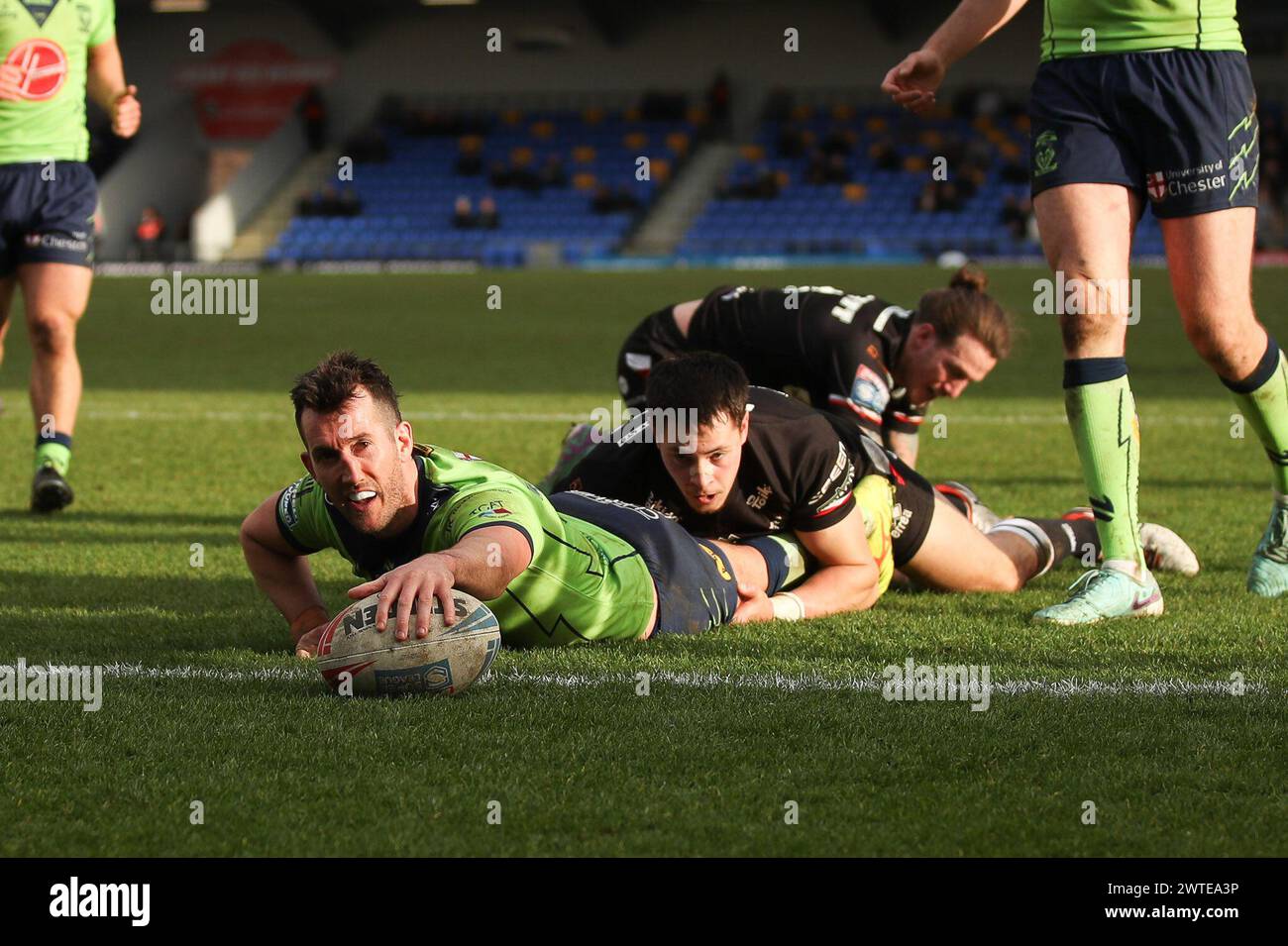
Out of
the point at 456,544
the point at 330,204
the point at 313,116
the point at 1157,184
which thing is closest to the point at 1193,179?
the point at 1157,184

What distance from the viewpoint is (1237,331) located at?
16.9 ft

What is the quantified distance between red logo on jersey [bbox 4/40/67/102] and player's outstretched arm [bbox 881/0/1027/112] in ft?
13.6

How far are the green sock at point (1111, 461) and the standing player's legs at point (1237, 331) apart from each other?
33 cm

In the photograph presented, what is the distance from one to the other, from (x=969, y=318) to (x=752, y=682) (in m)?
2.25

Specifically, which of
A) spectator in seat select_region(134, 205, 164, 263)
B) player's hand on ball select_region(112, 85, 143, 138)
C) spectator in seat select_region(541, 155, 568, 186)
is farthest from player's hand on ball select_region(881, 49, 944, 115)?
spectator in seat select_region(134, 205, 164, 263)

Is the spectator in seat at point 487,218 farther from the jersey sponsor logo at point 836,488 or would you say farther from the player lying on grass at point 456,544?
the player lying on grass at point 456,544

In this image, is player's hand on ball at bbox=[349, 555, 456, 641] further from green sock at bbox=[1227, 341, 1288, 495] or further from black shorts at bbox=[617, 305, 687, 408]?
→ black shorts at bbox=[617, 305, 687, 408]

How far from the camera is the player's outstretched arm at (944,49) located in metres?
5.16

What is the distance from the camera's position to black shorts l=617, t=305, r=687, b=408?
7.16 metres

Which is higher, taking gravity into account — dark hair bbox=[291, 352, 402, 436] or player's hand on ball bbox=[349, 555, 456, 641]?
dark hair bbox=[291, 352, 402, 436]

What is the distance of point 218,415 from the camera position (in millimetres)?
Answer: 11852

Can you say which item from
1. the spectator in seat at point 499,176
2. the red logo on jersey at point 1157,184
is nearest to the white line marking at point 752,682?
the red logo on jersey at point 1157,184

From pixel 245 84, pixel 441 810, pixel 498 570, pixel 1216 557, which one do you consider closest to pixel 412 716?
pixel 498 570

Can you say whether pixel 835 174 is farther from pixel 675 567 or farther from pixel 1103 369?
pixel 675 567
